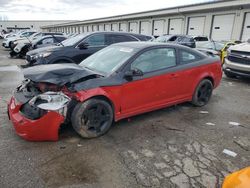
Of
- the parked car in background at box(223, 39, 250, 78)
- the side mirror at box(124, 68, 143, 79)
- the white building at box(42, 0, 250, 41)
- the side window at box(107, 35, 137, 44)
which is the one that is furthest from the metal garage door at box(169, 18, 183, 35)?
the side mirror at box(124, 68, 143, 79)

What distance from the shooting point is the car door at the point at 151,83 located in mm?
4258

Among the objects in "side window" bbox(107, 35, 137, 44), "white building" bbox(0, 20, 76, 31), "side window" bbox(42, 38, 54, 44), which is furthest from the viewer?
"white building" bbox(0, 20, 76, 31)

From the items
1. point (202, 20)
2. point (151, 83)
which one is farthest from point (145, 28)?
point (151, 83)

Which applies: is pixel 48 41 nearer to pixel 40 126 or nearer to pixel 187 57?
pixel 187 57

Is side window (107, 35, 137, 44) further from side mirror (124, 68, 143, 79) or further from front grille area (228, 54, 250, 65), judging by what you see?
side mirror (124, 68, 143, 79)

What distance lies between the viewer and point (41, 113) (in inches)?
139

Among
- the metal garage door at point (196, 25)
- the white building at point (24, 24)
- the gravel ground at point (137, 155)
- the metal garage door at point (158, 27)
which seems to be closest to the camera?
the gravel ground at point (137, 155)

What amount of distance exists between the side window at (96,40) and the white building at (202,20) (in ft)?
47.6

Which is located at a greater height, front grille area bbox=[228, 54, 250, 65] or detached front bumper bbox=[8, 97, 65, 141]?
front grille area bbox=[228, 54, 250, 65]

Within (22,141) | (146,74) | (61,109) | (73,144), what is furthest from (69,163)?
(146,74)

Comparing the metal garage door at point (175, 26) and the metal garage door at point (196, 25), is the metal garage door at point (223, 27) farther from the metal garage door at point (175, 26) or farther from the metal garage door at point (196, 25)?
the metal garage door at point (175, 26)

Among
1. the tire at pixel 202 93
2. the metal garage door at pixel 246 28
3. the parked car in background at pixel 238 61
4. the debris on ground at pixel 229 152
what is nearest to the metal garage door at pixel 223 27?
the metal garage door at pixel 246 28

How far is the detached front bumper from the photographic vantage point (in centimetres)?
350

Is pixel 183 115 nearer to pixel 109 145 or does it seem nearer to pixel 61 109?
pixel 109 145
